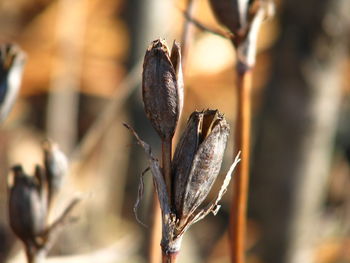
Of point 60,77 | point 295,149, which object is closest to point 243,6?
point 295,149

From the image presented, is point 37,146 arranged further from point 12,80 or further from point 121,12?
point 12,80

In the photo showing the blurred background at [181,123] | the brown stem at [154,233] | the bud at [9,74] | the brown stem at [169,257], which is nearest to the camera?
the brown stem at [169,257]

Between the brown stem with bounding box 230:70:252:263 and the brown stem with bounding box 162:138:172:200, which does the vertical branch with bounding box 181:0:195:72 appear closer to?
the brown stem with bounding box 230:70:252:263

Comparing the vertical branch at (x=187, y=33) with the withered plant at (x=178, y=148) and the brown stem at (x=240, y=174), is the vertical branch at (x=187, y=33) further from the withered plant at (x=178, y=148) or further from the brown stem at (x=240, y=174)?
the withered plant at (x=178, y=148)

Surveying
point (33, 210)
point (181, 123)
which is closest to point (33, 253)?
point (33, 210)

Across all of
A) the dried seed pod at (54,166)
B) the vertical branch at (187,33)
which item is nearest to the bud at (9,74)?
the dried seed pod at (54,166)

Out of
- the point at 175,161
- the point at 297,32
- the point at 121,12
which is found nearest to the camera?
the point at 175,161
